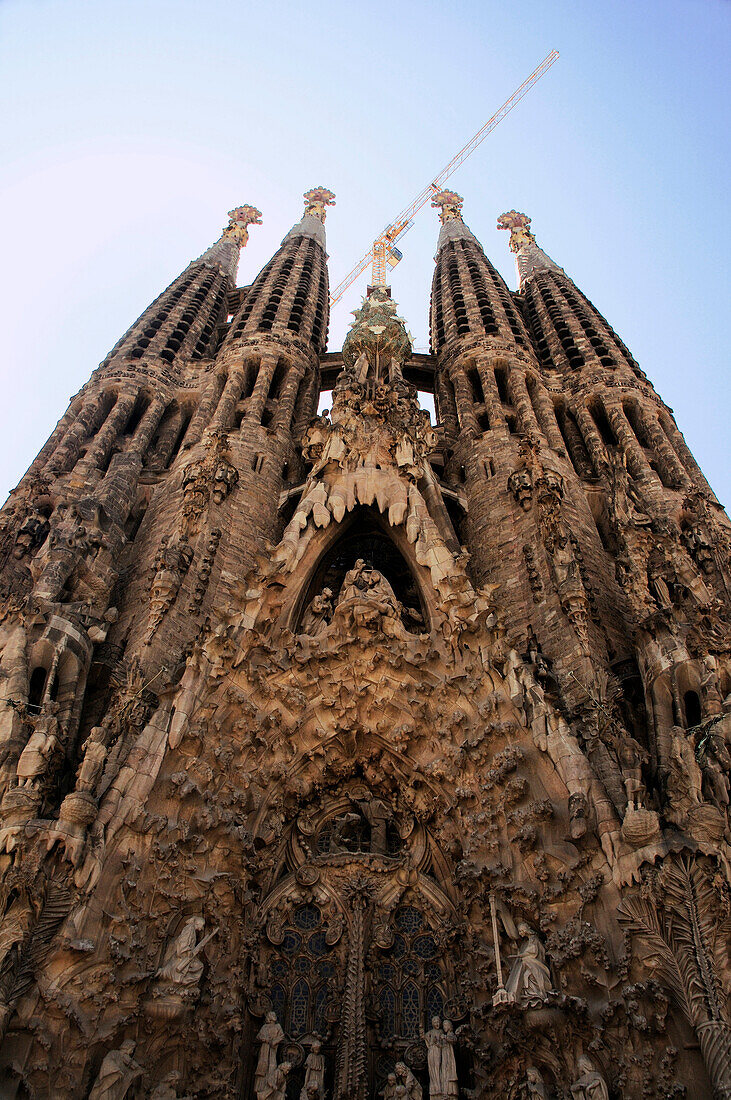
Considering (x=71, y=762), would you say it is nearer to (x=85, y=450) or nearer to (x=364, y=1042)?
(x=364, y=1042)

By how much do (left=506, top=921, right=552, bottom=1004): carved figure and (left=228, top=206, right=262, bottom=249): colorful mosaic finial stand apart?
97.3ft

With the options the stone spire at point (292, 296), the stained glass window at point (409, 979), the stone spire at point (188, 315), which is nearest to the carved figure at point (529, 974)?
the stained glass window at point (409, 979)

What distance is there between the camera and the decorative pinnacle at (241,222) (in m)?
32.8

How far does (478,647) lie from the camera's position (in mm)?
10648

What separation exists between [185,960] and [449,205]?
3317 centimetres

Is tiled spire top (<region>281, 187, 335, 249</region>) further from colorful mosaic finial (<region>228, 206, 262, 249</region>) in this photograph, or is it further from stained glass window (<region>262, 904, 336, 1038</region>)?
stained glass window (<region>262, 904, 336, 1038</region>)

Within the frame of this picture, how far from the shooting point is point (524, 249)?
31797 mm

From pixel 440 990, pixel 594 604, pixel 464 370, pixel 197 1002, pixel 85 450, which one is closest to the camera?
pixel 197 1002

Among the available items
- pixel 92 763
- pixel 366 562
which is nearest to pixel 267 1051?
pixel 92 763

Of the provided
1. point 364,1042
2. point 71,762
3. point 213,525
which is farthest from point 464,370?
point 364,1042

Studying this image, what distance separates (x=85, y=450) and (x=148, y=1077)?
1165 cm

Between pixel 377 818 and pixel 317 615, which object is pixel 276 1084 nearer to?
pixel 377 818

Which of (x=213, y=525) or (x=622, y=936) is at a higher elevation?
(x=213, y=525)

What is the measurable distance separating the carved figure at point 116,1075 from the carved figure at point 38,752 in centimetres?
257
